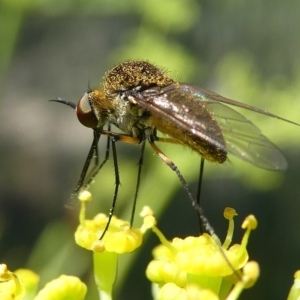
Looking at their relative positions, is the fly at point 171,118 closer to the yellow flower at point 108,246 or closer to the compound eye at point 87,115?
the compound eye at point 87,115

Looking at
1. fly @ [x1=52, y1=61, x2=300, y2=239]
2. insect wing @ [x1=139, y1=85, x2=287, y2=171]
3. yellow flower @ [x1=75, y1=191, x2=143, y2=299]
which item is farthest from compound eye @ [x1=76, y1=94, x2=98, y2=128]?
yellow flower @ [x1=75, y1=191, x2=143, y2=299]

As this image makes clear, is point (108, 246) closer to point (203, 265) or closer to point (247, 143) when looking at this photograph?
point (203, 265)

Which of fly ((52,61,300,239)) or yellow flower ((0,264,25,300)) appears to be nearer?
yellow flower ((0,264,25,300))

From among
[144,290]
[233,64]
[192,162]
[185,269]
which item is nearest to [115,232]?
[185,269]

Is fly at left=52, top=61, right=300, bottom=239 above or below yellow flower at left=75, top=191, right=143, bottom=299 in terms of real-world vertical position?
above

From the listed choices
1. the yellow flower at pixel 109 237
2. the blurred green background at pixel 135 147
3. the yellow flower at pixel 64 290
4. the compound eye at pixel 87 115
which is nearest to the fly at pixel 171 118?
the compound eye at pixel 87 115

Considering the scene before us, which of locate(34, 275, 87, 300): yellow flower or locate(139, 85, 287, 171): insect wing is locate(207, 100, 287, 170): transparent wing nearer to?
locate(139, 85, 287, 171): insect wing
